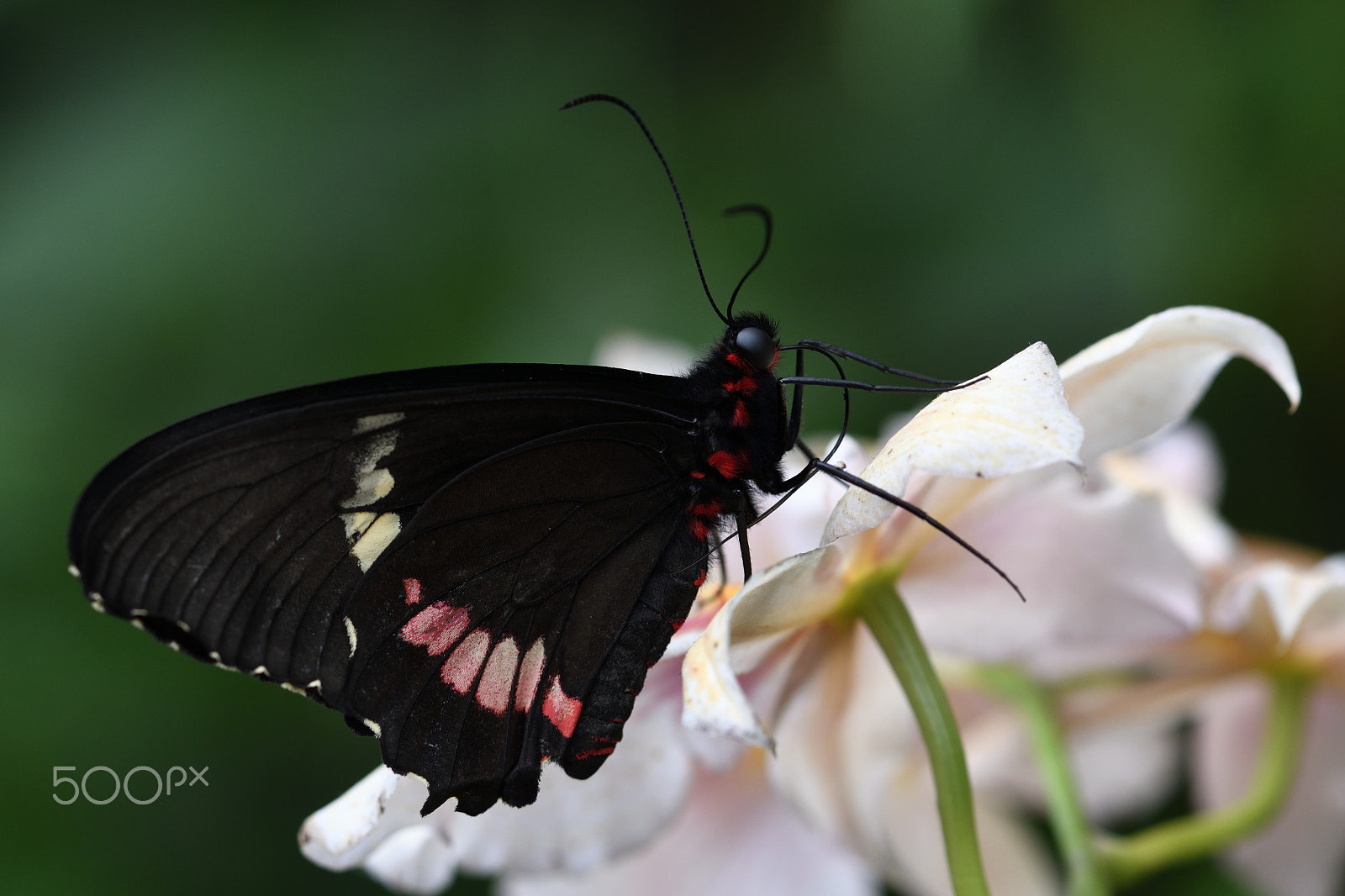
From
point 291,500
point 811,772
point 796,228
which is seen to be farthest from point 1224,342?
point 796,228

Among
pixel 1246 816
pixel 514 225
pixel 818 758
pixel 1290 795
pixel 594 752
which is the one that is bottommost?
pixel 1290 795

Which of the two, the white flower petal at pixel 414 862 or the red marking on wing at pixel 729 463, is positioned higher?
the red marking on wing at pixel 729 463

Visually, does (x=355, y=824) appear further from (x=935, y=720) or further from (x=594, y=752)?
(x=935, y=720)

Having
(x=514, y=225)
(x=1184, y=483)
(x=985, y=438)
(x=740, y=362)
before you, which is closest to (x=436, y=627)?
(x=740, y=362)

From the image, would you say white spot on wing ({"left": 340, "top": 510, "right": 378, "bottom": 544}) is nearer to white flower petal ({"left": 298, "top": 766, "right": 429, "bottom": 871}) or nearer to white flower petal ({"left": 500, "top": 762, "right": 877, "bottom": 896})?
white flower petal ({"left": 298, "top": 766, "right": 429, "bottom": 871})

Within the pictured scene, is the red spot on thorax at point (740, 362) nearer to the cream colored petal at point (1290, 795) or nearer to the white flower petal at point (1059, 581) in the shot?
the white flower petal at point (1059, 581)
